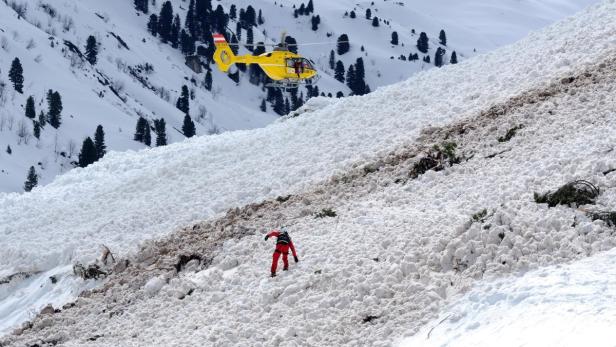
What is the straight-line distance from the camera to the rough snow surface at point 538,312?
8.45m

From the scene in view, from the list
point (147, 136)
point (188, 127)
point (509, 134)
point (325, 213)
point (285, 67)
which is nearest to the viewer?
point (325, 213)

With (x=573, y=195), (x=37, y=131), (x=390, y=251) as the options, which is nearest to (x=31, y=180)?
(x=37, y=131)

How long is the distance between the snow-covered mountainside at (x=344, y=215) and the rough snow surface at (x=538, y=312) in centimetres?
50

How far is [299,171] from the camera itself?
2352cm

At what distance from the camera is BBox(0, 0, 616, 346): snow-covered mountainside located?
1212 cm

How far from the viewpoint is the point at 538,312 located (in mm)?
9289

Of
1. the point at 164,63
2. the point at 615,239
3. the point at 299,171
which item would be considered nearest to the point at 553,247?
the point at 615,239

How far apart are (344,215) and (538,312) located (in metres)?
8.08

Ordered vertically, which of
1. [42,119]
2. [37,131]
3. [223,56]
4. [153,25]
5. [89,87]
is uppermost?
[153,25]

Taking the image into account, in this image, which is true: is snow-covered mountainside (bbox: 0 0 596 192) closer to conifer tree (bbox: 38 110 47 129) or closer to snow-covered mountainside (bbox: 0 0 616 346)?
conifer tree (bbox: 38 110 47 129)

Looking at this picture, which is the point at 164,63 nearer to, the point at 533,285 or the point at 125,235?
the point at 125,235

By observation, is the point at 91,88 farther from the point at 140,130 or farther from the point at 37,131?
the point at 37,131

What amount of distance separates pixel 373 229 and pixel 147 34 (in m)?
190

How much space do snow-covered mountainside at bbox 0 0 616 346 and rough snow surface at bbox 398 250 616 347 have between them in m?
0.50
